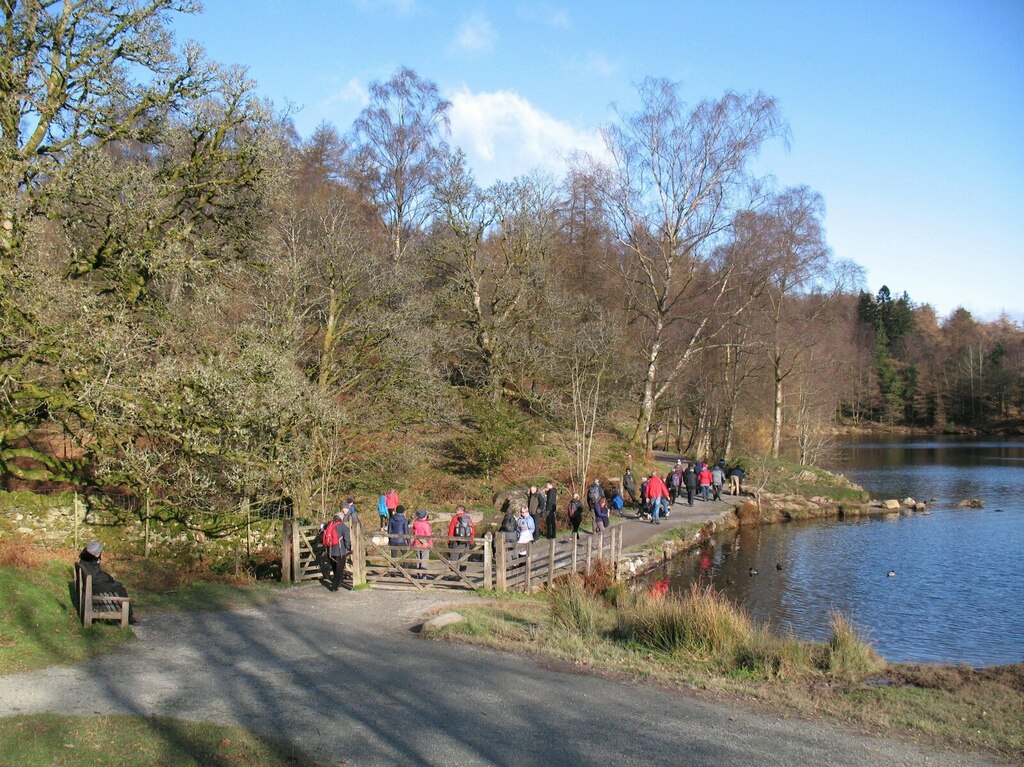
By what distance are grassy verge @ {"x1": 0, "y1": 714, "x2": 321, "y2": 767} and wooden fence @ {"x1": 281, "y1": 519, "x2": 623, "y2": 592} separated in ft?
28.3

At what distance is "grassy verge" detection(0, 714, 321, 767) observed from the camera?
6984 mm

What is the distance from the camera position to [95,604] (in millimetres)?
12258

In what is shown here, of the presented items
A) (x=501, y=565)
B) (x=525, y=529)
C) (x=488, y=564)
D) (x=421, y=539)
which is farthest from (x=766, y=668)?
(x=525, y=529)

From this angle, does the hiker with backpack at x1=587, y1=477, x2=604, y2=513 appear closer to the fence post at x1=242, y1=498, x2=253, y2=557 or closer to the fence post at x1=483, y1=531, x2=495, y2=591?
the fence post at x1=483, y1=531, x2=495, y2=591

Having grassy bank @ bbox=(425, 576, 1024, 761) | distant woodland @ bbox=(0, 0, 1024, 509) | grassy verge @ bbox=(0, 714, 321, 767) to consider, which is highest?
distant woodland @ bbox=(0, 0, 1024, 509)

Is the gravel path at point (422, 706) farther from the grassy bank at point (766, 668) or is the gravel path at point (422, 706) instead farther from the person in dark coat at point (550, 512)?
the person in dark coat at point (550, 512)

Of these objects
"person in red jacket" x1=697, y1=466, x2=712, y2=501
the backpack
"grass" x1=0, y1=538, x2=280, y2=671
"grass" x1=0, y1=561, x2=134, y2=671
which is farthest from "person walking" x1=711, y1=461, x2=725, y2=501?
"grass" x1=0, y1=561, x2=134, y2=671

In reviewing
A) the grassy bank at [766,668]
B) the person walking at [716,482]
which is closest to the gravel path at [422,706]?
the grassy bank at [766,668]

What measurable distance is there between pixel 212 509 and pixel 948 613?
15895 millimetres

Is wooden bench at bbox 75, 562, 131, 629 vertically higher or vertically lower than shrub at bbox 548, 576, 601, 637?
higher

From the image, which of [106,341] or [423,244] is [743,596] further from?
[423,244]

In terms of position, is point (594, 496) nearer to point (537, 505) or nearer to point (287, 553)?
point (537, 505)

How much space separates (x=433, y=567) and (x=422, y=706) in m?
9.66

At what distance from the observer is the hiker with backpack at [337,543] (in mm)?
15828
